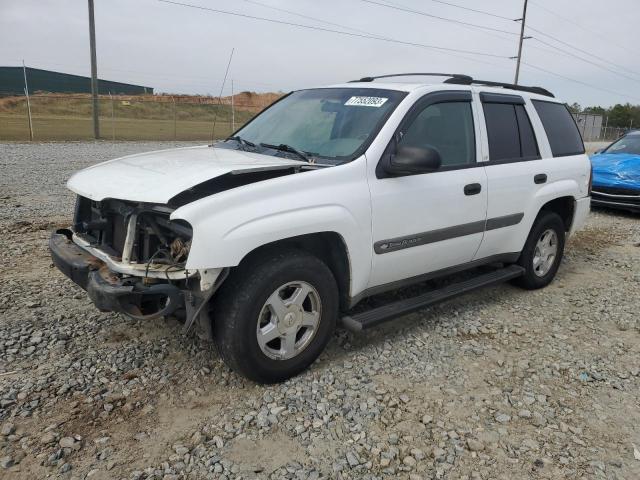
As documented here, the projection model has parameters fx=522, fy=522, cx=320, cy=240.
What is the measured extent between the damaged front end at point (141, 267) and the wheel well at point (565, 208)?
3778 mm

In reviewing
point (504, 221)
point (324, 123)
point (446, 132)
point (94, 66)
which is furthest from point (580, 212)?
point (94, 66)

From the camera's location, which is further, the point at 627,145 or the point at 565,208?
the point at 627,145

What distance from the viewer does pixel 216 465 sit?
8.40 feet

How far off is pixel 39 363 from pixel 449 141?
329cm

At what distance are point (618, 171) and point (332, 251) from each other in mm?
7919

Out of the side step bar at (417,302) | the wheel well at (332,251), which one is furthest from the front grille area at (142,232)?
the side step bar at (417,302)

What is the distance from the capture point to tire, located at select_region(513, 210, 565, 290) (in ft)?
16.3

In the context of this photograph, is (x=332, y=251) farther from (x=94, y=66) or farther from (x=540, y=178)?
(x=94, y=66)

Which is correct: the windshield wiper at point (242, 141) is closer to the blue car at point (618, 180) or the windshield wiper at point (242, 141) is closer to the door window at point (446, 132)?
the door window at point (446, 132)

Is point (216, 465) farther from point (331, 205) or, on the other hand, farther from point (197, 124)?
point (197, 124)

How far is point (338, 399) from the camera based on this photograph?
316 centimetres

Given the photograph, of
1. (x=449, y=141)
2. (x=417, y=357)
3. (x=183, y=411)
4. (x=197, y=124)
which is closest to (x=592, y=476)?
(x=417, y=357)

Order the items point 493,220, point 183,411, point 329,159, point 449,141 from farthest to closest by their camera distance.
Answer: point 493,220, point 449,141, point 329,159, point 183,411

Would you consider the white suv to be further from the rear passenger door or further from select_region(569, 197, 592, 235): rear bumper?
select_region(569, 197, 592, 235): rear bumper
